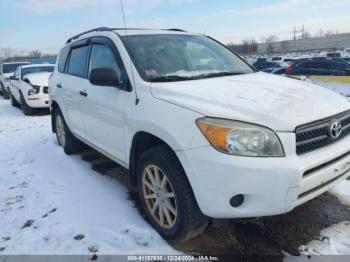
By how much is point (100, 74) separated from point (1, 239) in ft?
5.71

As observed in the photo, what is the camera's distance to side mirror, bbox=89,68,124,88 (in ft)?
10.3

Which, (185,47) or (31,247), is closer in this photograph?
(31,247)

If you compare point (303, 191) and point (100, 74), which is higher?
point (100, 74)

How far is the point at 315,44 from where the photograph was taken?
88375 mm

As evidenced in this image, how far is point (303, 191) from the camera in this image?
7.75ft

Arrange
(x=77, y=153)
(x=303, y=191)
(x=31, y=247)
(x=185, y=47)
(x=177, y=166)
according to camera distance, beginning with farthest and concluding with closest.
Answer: (x=77, y=153)
(x=185, y=47)
(x=31, y=247)
(x=177, y=166)
(x=303, y=191)

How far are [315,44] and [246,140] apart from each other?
96.1 metres

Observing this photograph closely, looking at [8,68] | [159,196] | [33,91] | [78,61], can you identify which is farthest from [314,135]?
[8,68]

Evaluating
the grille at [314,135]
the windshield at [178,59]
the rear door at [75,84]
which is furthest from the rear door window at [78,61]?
the grille at [314,135]

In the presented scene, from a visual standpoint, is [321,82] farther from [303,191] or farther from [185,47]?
[303,191]

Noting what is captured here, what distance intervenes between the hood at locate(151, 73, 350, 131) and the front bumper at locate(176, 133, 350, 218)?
186mm

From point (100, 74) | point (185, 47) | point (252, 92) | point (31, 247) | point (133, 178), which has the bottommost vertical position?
point (31, 247)

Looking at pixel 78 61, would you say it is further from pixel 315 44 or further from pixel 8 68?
pixel 315 44

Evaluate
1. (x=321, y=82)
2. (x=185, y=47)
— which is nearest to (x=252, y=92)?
(x=185, y=47)
